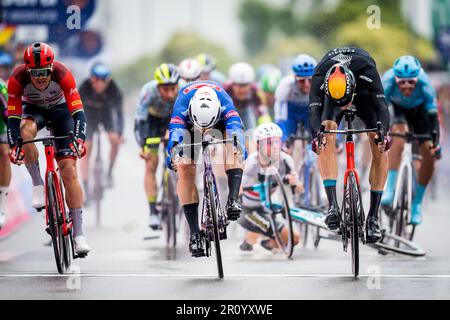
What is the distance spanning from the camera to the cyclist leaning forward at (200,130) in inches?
480

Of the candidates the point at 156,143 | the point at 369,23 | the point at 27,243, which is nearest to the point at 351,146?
the point at 369,23

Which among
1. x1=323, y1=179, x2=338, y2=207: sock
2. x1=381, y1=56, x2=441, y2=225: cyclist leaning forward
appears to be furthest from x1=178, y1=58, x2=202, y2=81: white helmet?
x1=323, y1=179, x2=338, y2=207: sock

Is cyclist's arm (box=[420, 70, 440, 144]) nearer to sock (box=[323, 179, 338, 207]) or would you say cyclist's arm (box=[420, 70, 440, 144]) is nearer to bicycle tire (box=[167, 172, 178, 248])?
sock (box=[323, 179, 338, 207])

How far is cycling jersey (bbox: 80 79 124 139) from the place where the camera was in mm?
19016

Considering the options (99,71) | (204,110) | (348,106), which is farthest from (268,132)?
(99,71)

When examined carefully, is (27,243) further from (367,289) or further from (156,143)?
(367,289)

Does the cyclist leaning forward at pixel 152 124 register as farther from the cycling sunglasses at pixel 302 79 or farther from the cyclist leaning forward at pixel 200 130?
the cyclist leaning forward at pixel 200 130

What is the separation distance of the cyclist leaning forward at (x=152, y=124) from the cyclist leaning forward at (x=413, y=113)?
244 centimetres

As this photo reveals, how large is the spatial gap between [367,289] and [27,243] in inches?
233

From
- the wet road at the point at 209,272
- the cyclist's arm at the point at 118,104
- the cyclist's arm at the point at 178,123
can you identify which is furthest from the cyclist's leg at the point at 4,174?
the cyclist's arm at the point at 118,104

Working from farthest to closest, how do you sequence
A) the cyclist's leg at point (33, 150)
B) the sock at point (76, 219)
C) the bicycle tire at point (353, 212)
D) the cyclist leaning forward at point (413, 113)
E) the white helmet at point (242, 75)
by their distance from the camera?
the white helmet at point (242, 75) < the cyclist leaning forward at point (413, 113) < the sock at point (76, 219) < the cyclist's leg at point (33, 150) < the bicycle tire at point (353, 212)

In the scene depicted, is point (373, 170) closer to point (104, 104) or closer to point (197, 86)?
point (197, 86)

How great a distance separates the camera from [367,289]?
1175 cm

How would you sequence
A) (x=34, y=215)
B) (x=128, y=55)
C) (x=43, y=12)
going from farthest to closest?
(x=128, y=55)
(x=43, y=12)
(x=34, y=215)
